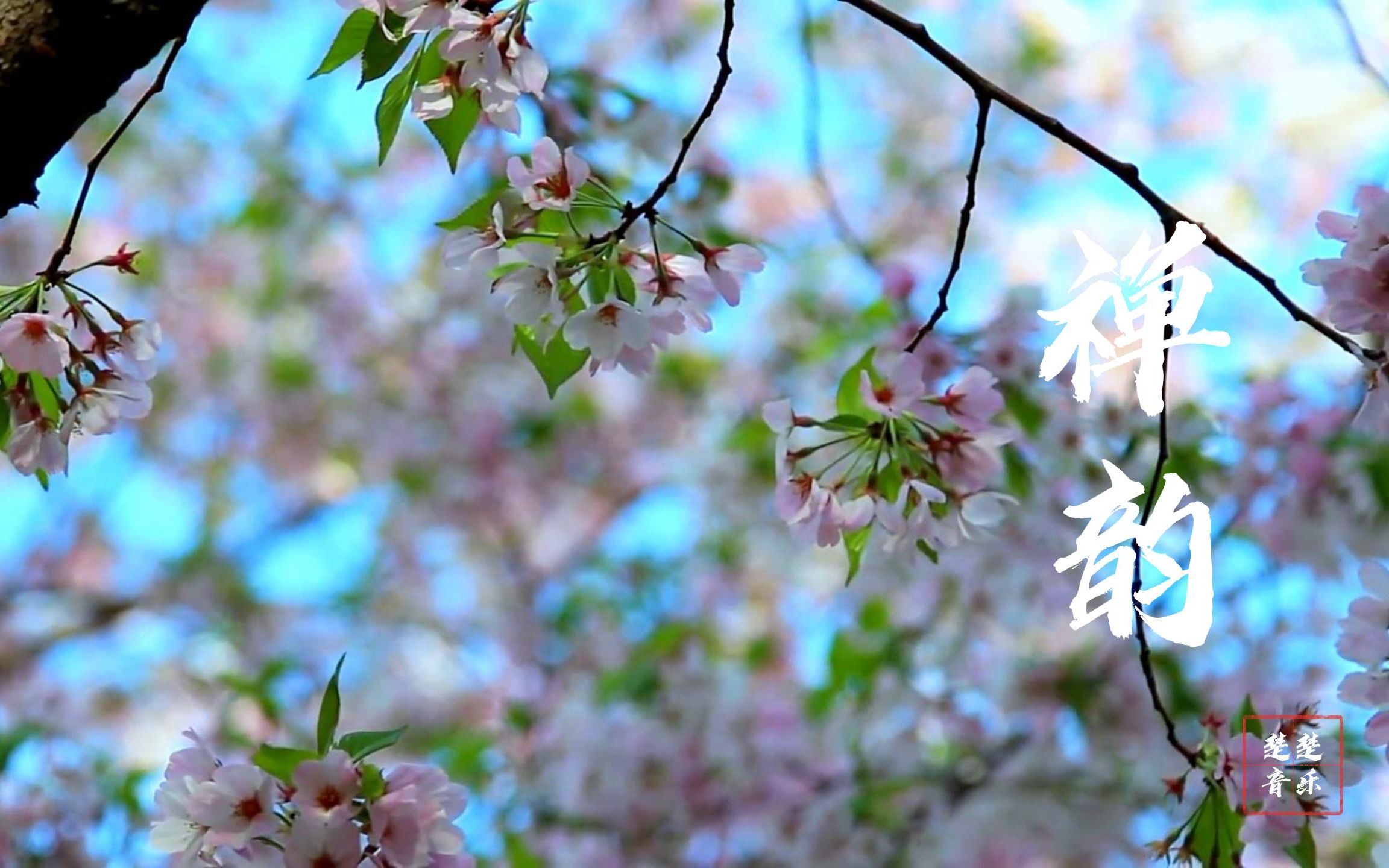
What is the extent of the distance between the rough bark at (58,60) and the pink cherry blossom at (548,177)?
0.17 meters

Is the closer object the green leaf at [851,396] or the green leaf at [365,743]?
the green leaf at [365,743]

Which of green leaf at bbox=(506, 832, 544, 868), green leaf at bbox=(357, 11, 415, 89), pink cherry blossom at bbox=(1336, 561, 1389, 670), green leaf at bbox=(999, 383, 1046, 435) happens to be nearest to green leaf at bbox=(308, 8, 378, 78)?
green leaf at bbox=(357, 11, 415, 89)

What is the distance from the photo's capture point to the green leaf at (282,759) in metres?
0.66

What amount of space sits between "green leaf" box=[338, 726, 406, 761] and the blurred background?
2.98ft

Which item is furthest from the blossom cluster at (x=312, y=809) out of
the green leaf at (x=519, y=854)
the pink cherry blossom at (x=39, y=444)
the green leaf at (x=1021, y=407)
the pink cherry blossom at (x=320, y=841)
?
the green leaf at (x=519, y=854)

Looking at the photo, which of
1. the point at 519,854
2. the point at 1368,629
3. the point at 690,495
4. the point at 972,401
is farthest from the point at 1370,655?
the point at 690,495

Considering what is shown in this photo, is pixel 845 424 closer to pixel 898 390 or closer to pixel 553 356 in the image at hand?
pixel 898 390

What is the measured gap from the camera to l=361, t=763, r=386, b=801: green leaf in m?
0.66

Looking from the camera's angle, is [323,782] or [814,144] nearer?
[323,782]

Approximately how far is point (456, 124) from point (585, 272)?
10cm

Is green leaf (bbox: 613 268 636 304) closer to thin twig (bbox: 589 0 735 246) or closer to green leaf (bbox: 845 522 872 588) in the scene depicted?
thin twig (bbox: 589 0 735 246)

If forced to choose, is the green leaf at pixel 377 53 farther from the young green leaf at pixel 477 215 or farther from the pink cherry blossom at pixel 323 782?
the pink cherry blossom at pixel 323 782

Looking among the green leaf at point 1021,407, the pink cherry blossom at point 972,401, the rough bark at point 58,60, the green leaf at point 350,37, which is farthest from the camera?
the green leaf at point 1021,407

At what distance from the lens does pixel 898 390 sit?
0.79 metres
